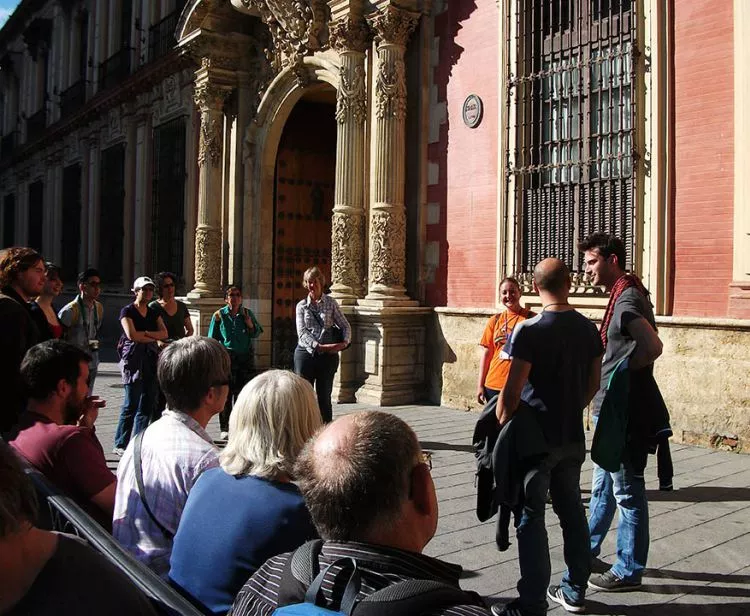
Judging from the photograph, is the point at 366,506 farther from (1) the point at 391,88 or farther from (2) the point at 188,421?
(1) the point at 391,88

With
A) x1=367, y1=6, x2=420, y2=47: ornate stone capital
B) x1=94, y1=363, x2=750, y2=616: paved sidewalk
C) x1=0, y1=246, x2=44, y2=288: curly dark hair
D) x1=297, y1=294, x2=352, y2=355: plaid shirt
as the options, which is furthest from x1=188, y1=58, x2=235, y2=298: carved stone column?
x1=0, y1=246, x2=44, y2=288: curly dark hair

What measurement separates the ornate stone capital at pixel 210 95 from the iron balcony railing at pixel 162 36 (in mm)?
3398

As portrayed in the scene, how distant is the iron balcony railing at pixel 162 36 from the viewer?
1761 cm

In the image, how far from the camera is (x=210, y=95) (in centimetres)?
1439

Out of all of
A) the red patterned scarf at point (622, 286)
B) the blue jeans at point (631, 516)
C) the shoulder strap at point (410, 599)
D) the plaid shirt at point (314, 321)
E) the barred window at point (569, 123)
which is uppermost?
the barred window at point (569, 123)

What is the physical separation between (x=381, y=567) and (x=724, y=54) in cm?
724

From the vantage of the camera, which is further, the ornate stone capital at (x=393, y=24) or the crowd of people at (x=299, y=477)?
the ornate stone capital at (x=393, y=24)

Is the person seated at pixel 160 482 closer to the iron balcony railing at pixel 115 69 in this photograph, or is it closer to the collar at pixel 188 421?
the collar at pixel 188 421

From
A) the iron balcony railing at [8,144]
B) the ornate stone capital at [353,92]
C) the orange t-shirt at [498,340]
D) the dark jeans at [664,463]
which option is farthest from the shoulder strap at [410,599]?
the iron balcony railing at [8,144]

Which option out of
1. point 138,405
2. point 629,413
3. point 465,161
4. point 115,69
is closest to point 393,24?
point 465,161

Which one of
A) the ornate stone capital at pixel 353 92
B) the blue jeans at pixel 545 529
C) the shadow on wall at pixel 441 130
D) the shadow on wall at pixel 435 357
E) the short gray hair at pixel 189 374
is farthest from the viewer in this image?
the ornate stone capital at pixel 353 92

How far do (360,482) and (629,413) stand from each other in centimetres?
273

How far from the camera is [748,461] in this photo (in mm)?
6785

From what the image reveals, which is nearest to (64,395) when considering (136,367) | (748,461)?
(136,367)
